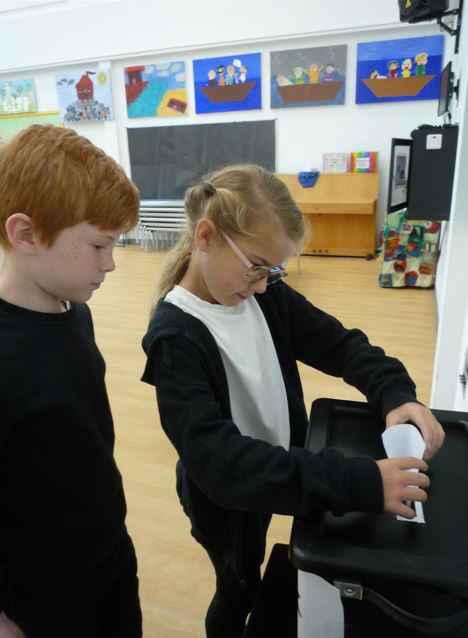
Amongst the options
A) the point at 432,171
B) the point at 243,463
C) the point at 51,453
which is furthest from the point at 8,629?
the point at 432,171

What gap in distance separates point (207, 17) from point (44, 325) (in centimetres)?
602

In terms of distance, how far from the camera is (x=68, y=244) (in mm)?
680

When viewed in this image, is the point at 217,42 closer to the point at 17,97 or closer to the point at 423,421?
the point at 17,97

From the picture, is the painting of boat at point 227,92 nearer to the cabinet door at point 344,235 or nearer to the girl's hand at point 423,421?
the cabinet door at point 344,235

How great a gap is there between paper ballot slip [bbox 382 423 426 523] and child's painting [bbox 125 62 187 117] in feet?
20.3

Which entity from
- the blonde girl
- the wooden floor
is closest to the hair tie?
the blonde girl

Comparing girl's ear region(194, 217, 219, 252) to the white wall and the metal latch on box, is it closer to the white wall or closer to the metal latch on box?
the metal latch on box

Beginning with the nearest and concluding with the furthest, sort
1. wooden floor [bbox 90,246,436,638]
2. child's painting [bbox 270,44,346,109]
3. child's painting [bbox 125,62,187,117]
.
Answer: wooden floor [bbox 90,246,436,638], child's painting [bbox 270,44,346,109], child's painting [bbox 125,62,187,117]

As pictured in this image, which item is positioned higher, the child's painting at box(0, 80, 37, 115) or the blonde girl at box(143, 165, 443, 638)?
the child's painting at box(0, 80, 37, 115)

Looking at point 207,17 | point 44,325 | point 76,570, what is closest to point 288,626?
point 76,570

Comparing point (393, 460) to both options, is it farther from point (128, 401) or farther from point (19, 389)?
point (128, 401)

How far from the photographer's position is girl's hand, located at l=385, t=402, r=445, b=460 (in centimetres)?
72

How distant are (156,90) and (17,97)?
234 centimetres

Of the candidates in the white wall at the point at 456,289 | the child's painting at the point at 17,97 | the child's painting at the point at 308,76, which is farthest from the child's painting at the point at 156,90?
the white wall at the point at 456,289
